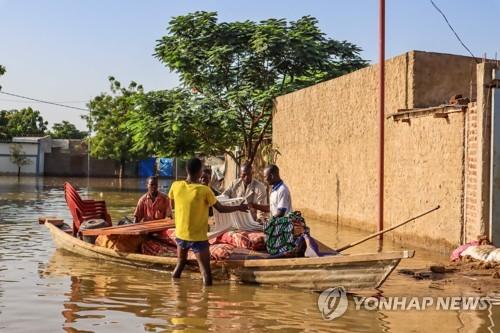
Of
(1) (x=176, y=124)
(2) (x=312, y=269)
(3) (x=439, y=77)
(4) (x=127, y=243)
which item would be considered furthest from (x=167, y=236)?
(1) (x=176, y=124)

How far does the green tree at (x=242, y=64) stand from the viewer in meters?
22.0

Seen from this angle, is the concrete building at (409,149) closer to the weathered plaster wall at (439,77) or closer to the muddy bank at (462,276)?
the weathered plaster wall at (439,77)

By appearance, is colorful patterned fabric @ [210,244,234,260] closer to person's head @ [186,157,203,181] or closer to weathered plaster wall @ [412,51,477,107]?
person's head @ [186,157,203,181]

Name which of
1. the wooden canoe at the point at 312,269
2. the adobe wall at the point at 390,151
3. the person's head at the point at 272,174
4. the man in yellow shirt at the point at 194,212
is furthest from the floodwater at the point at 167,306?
the adobe wall at the point at 390,151

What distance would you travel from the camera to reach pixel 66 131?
230 ft

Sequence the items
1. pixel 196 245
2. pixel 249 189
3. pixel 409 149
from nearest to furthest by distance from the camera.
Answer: pixel 196 245 → pixel 249 189 → pixel 409 149

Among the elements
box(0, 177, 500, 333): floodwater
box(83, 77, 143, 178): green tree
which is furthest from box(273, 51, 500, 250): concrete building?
box(83, 77, 143, 178): green tree

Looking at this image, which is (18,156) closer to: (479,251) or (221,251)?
(221,251)

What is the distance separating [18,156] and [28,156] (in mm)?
945

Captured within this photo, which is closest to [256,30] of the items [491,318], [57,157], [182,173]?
[491,318]

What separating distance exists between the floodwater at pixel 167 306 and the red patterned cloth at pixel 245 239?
27.2 inches

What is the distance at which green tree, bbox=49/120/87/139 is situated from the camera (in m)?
68.9

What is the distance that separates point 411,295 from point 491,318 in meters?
1.14

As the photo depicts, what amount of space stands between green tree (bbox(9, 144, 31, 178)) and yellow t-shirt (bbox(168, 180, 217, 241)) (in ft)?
146
